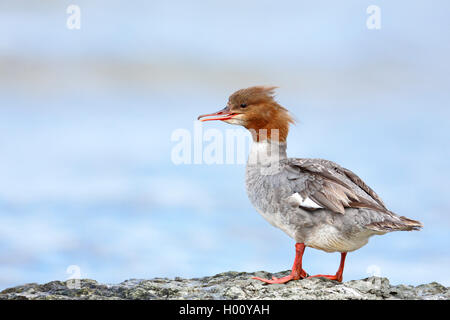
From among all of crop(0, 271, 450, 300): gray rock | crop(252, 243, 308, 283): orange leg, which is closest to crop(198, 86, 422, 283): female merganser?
crop(252, 243, 308, 283): orange leg

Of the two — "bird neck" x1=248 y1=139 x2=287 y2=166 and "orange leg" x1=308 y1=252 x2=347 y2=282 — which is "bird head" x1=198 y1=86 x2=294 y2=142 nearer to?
"bird neck" x1=248 y1=139 x2=287 y2=166

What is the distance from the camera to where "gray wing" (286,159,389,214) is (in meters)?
4.87

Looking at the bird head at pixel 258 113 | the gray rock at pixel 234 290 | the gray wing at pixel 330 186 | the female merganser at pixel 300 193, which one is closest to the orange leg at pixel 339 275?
the female merganser at pixel 300 193

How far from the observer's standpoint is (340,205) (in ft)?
15.9

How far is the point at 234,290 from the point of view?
15.7ft

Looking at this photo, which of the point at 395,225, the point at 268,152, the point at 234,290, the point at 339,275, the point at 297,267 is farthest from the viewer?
the point at 268,152

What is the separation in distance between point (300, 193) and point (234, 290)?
1037 millimetres

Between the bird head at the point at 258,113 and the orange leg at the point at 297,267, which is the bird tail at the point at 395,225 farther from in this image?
the bird head at the point at 258,113

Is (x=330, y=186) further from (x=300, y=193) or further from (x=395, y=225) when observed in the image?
(x=395, y=225)

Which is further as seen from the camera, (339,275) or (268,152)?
(268,152)

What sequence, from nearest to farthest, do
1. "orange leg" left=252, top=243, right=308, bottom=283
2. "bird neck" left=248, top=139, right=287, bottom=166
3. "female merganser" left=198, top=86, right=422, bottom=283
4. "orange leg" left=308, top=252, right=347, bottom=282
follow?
"female merganser" left=198, top=86, right=422, bottom=283, "orange leg" left=252, top=243, right=308, bottom=283, "orange leg" left=308, top=252, right=347, bottom=282, "bird neck" left=248, top=139, right=287, bottom=166

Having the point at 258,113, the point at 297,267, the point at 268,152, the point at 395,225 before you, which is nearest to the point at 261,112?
the point at 258,113
